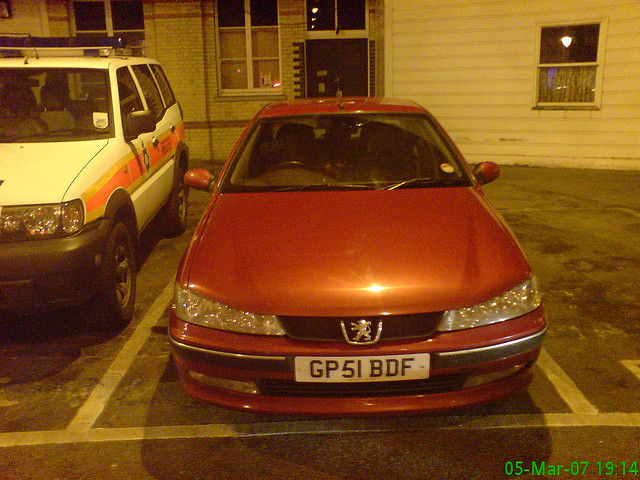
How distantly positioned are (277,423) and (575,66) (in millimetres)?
9034

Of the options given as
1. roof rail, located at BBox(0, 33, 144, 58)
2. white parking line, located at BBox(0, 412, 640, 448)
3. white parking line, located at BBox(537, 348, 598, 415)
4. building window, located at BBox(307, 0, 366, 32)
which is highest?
building window, located at BBox(307, 0, 366, 32)

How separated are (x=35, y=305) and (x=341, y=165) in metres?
1.95

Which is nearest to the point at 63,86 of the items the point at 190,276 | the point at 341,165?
the point at 341,165

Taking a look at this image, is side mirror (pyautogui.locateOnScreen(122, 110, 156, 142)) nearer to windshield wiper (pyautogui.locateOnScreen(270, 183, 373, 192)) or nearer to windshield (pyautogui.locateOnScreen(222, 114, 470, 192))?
windshield (pyautogui.locateOnScreen(222, 114, 470, 192))

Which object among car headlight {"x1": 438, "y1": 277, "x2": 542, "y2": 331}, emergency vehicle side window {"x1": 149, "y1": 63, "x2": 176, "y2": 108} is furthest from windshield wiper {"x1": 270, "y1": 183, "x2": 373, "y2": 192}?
emergency vehicle side window {"x1": 149, "y1": 63, "x2": 176, "y2": 108}

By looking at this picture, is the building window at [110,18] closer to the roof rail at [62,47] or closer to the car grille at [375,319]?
the roof rail at [62,47]

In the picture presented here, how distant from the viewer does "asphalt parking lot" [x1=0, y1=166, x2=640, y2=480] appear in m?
2.77

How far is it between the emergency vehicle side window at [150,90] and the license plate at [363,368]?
3669mm

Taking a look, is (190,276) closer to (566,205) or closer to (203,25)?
(566,205)

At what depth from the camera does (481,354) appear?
2.56 meters

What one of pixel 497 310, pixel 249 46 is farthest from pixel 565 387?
pixel 249 46

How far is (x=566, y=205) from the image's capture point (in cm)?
771

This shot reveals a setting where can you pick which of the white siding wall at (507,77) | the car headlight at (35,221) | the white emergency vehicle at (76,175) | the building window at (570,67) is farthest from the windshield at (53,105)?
the building window at (570,67)

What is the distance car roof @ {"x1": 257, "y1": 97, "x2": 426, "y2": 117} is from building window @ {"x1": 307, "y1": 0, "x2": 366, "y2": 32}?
25.4 ft
